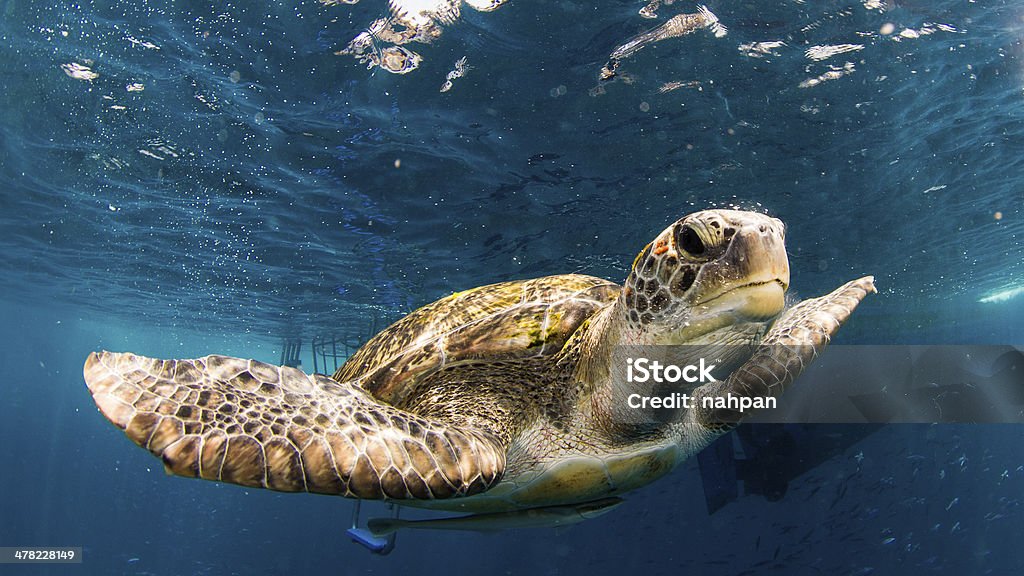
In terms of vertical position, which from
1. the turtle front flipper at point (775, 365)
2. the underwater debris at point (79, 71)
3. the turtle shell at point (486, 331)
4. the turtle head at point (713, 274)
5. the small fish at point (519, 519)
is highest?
the underwater debris at point (79, 71)

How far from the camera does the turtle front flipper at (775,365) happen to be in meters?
3.22

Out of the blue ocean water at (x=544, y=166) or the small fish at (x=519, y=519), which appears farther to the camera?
the blue ocean water at (x=544, y=166)

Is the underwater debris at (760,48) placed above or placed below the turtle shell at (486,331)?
above

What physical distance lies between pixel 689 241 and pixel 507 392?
159cm

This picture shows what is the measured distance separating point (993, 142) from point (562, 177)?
7.67 m

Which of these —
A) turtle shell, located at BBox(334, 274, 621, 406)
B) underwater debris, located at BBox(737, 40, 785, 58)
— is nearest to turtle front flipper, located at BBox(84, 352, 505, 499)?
turtle shell, located at BBox(334, 274, 621, 406)

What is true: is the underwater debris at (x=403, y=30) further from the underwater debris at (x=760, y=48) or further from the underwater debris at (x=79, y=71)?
the underwater debris at (x=79, y=71)

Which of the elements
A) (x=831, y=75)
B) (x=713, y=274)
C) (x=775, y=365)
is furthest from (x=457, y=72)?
(x=713, y=274)

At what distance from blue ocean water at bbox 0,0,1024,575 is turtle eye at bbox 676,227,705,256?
16.1 ft

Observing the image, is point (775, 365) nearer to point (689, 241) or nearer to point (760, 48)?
point (689, 241)

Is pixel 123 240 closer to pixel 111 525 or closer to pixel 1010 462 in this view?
pixel 111 525

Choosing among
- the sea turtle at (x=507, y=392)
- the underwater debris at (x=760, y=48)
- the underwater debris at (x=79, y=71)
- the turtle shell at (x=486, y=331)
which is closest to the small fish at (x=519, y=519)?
the sea turtle at (x=507, y=392)

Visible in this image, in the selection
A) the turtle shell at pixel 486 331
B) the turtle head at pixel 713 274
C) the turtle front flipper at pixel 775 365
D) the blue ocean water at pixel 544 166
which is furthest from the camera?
the blue ocean water at pixel 544 166

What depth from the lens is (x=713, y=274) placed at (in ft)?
6.07
